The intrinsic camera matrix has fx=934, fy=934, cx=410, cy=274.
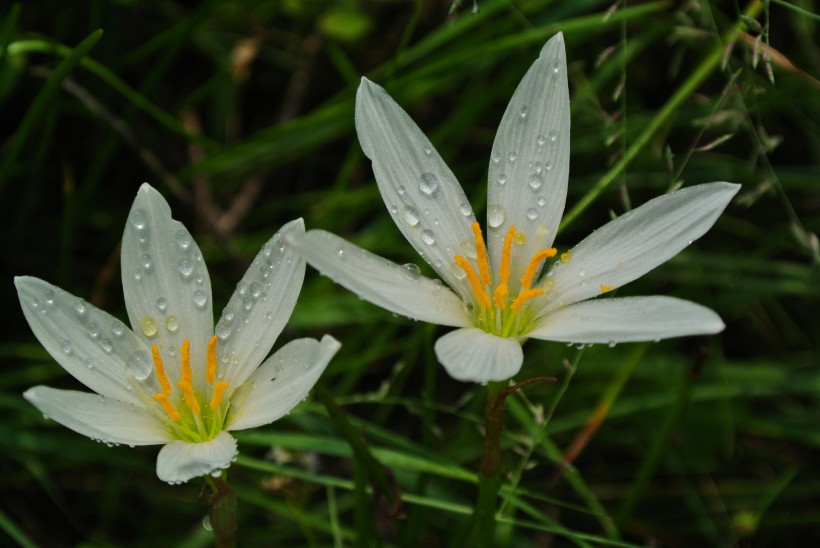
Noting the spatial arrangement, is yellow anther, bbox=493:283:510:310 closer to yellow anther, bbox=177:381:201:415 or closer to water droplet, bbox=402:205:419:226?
water droplet, bbox=402:205:419:226

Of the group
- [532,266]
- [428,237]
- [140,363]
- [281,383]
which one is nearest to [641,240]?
[532,266]

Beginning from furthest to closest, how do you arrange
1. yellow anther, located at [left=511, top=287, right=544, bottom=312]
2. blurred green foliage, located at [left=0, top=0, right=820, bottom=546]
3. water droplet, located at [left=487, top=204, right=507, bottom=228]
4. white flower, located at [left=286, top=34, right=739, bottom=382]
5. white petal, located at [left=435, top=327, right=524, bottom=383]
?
blurred green foliage, located at [left=0, top=0, right=820, bottom=546] < water droplet, located at [left=487, top=204, right=507, bottom=228] < yellow anther, located at [left=511, top=287, right=544, bottom=312] < white flower, located at [left=286, top=34, right=739, bottom=382] < white petal, located at [left=435, top=327, right=524, bottom=383]

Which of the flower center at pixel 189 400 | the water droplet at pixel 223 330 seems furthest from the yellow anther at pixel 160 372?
the water droplet at pixel 223 330

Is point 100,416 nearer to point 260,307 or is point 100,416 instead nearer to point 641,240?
point 260,307

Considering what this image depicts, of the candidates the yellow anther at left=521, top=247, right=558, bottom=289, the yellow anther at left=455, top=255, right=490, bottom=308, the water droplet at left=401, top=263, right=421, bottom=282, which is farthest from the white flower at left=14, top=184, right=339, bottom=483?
the yellow anther at left=521, top=247, right=558, bottom=289

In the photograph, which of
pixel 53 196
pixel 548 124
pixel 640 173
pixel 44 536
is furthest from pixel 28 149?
pixel 640 173

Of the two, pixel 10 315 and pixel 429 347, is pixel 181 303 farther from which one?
pixel 10 315
